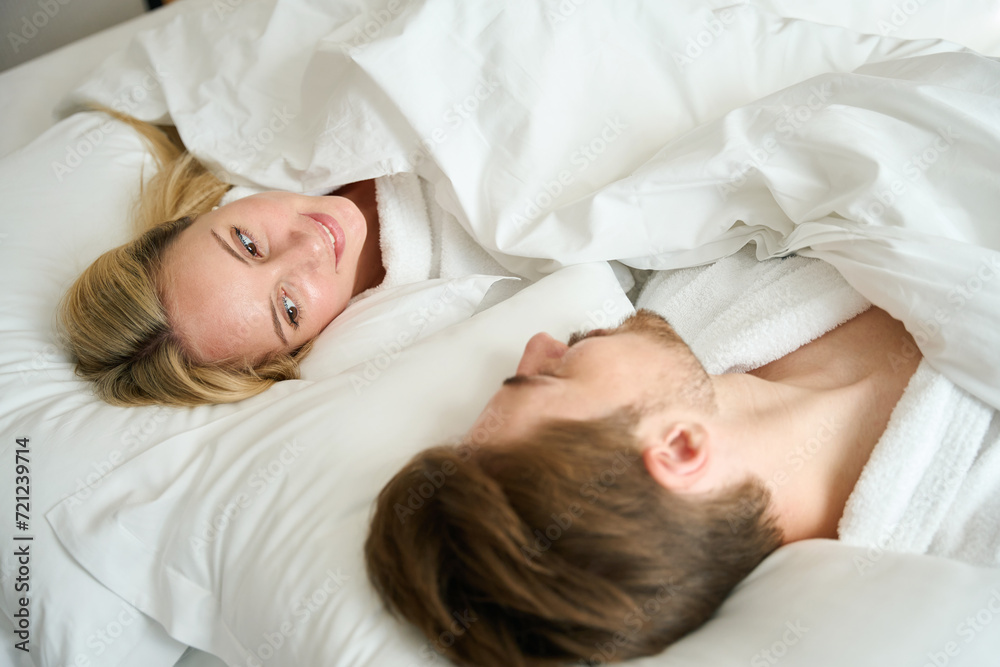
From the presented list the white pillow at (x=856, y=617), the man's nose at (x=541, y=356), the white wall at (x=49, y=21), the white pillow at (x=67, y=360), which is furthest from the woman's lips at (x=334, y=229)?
the white wall at (x=49, y=21)

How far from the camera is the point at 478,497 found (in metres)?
0.72

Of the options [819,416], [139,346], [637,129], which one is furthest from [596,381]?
[139,346]

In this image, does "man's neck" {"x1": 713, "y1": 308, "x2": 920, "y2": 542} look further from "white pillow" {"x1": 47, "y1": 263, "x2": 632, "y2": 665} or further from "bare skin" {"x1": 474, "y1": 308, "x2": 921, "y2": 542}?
"white pillow" {"x1": 47, "y1": 263, "x2": 632, "y2": 665}

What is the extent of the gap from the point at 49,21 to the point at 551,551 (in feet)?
7.93

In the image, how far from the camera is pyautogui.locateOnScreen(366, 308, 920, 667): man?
0.70m

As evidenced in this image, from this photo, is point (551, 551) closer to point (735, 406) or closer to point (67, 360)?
point (735, 406)

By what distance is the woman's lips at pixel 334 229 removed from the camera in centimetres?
133

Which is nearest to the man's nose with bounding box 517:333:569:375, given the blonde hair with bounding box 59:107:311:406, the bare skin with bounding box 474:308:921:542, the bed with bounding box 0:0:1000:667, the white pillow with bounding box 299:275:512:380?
the bare skin with bounding box 474:308:921:542

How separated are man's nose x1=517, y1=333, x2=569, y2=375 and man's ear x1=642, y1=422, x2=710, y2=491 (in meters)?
0.17

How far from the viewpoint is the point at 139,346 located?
1208mm

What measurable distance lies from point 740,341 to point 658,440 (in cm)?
34

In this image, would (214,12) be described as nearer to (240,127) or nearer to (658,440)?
(240,127)

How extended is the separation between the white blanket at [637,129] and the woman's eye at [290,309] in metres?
0.31

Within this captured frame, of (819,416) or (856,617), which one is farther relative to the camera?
(819,416)
